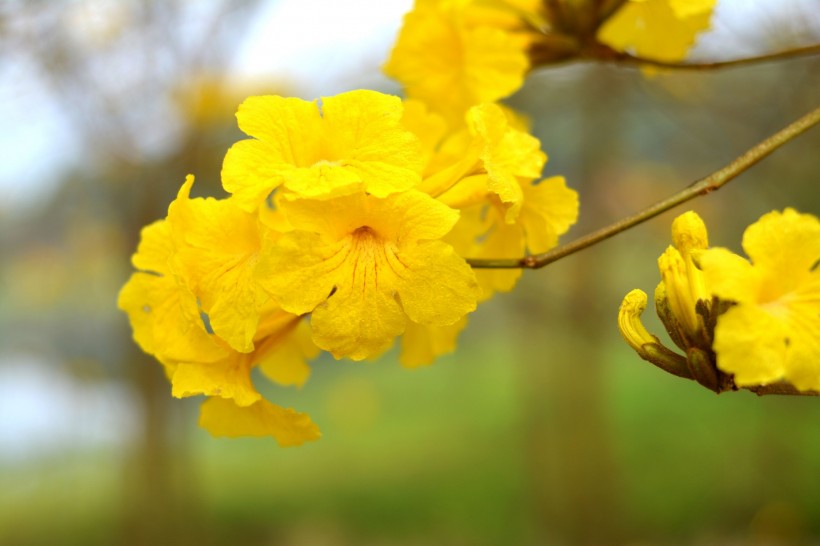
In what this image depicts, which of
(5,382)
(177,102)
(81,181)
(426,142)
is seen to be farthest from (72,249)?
(426,142)

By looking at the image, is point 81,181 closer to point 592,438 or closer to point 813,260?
point 592,438

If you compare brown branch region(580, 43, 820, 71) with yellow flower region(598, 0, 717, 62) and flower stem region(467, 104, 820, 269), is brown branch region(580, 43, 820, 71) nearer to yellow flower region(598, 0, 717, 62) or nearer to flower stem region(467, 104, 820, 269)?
yellow flower region(598, 0, 717, 62)

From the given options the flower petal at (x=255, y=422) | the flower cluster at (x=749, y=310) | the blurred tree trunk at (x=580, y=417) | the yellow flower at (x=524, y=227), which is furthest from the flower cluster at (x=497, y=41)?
the blurred tree trunk at (x=580, y=417)

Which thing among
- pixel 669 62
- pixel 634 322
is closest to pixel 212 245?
pixel 634 322

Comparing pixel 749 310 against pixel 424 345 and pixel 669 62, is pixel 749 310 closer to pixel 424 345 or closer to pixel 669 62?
pixel 424 345

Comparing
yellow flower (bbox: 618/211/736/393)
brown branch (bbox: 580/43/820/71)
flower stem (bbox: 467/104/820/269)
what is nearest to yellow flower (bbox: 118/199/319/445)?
flower stem (bbox: 467/104/820/269)

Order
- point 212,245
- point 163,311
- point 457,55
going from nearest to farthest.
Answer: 1. point 212,245
2. point 163,311
3. point 457,55
